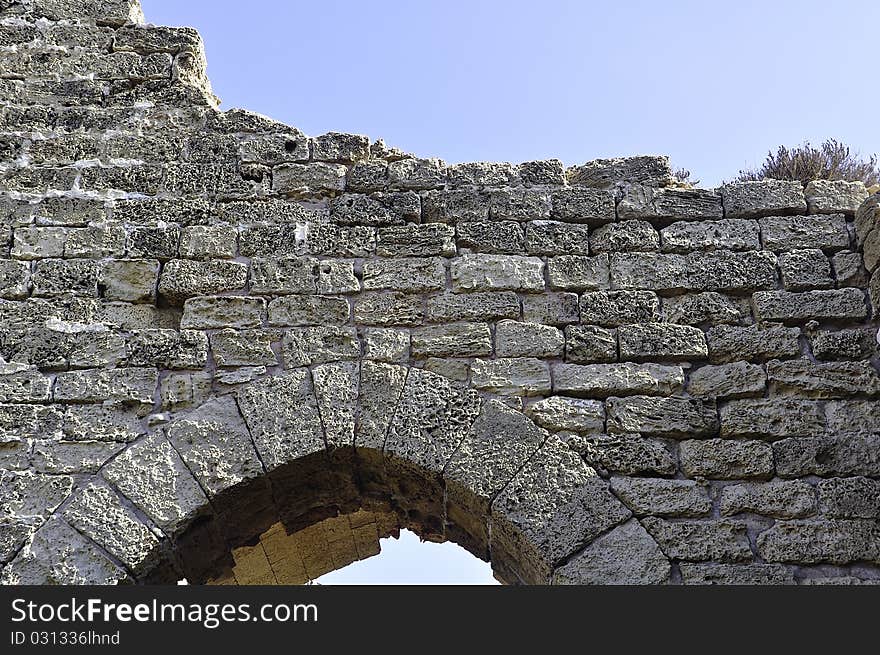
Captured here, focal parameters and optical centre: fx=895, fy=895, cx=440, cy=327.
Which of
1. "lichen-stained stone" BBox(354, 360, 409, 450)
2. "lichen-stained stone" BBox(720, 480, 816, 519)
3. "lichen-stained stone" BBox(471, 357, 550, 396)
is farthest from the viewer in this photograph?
"lichen-stained stone" BBox(471, 357, 550, 396)

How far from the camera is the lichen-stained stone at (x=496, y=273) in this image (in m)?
4.03

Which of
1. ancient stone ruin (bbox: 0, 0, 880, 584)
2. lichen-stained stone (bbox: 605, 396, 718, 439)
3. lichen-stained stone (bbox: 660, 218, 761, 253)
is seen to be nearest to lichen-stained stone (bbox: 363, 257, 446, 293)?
ancient stone ruin (bbox: 0, 0, 880, 584)

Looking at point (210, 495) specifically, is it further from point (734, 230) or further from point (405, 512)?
point (734, 230)

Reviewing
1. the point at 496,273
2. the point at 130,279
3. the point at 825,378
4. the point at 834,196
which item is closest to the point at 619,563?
the point at 825,378

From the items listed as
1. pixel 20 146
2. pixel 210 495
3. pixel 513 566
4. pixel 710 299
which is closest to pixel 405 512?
pixel 513 566

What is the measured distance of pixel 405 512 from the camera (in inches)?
157

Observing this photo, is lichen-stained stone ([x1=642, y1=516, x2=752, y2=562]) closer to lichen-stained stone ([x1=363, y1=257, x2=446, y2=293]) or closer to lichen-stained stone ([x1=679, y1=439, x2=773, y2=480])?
lichen-stained stone ([x1=679, y1=439, x2=773, y2=480])

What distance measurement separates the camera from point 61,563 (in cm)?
331

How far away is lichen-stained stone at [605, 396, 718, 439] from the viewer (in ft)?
12.1

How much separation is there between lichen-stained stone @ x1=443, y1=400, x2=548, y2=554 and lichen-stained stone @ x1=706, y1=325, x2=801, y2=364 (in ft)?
2.91

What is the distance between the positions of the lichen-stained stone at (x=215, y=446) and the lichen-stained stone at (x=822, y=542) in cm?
201

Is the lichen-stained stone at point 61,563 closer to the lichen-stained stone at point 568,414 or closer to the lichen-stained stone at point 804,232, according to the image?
the lichen-stained stone at point 568,414

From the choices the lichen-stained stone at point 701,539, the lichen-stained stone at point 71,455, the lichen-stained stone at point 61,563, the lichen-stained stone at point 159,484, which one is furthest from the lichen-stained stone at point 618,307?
the lichen-stained stone at point 61,563

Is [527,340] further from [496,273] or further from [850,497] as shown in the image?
[850,497]
